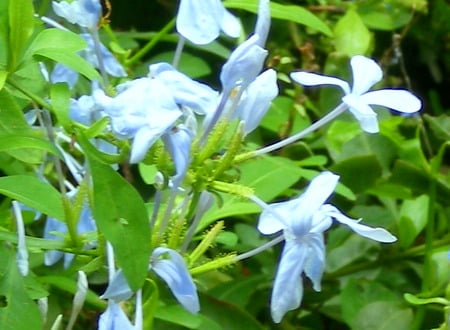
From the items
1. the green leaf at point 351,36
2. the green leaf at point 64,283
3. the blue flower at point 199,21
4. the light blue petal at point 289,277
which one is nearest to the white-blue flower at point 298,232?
the light blue petal at point 289,277

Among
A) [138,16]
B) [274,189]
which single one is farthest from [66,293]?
[138,16]

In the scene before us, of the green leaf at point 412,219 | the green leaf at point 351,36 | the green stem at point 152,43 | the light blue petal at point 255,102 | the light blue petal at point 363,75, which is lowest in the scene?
the green leaf at point 412,219

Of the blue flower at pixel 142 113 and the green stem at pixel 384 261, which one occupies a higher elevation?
the blue flower at pixel 142 113

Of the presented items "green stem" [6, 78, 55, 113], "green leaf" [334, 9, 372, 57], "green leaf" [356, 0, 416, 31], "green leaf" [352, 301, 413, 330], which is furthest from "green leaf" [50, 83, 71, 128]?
"green leaf" [356, 0, 416, 31]

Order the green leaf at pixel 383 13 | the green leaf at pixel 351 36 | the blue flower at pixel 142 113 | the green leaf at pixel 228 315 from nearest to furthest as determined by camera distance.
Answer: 1. the blue flower at pixel 142 113
2. the green leaf at pixel 228 315
3. the green leaf at pixel 351 36
4. the green leaf at pixel 383 13

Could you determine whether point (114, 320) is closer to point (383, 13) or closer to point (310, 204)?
point (310, 204)

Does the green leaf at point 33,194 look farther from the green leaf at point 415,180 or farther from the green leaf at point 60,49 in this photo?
the green leaf at point 415,180

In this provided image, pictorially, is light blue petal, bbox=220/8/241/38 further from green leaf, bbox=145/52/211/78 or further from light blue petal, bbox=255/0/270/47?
green leaf, bbox=145/52/211/78
